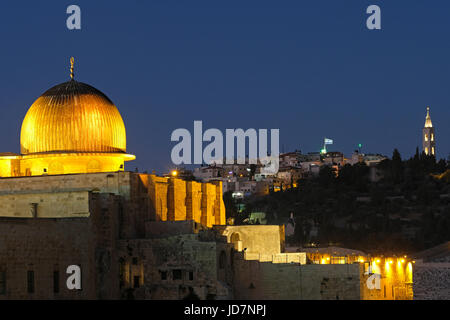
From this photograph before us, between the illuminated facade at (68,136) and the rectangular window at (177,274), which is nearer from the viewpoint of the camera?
the rectangular window at (177,274)

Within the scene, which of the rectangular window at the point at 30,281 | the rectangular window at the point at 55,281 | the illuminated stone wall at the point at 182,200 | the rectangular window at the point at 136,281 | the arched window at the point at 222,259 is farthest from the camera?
the illuminated stone wall at the point at 182,200

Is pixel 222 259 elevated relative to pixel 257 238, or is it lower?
lower

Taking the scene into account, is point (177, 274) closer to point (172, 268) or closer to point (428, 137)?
point (172, 268)

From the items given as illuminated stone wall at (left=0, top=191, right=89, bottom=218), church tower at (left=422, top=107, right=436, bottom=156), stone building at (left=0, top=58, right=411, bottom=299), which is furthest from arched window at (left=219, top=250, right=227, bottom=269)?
church tower at (left=422, top=107, right=436, bottom=156)

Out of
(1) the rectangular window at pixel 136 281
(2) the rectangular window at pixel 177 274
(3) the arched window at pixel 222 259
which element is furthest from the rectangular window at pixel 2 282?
(3) the arched window at pixel 222 259

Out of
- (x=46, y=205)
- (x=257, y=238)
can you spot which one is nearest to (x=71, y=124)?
(x=46, y=205)

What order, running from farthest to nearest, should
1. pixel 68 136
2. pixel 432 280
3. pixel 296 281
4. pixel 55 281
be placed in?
pixel 432 280, pixel 68 136, pixel 296 281, pixel 55 281

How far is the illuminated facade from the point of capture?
33781 millimetres

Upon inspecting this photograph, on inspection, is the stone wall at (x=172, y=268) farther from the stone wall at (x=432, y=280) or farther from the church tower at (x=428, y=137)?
the church tower at (x=428, y=137)

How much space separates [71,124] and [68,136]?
515 mm

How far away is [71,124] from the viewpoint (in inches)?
1331

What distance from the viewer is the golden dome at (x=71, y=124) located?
33.8m

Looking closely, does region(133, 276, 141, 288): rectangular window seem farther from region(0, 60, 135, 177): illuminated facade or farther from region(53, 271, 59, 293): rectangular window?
region(0, 60, 135, 177): illuminated facade
